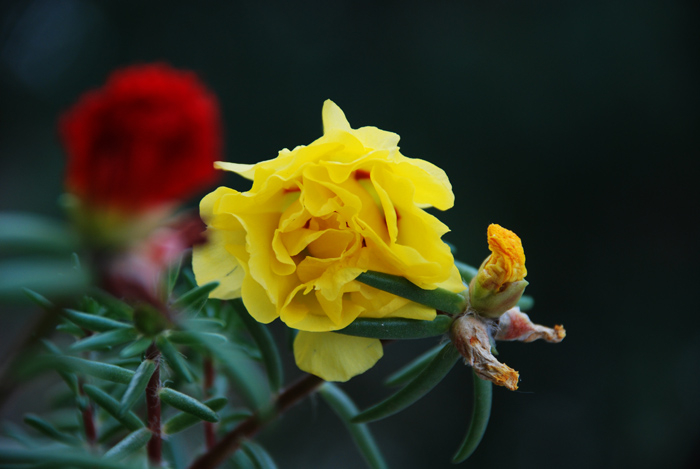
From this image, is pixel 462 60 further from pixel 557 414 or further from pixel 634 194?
pixel 557 414

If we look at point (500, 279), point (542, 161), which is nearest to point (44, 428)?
point (500, 279)

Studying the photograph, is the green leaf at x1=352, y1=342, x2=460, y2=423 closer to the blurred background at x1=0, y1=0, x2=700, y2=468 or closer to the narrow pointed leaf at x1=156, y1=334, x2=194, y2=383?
the narrow pointed leaf at x1=156, y1=334, x2=194, y2=383

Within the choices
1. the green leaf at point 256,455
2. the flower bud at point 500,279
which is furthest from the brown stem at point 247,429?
the flower bud at point 500,279

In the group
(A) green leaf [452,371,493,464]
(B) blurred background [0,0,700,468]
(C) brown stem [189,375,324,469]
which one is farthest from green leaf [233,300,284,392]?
(B) blurred background [0,0,700,468]

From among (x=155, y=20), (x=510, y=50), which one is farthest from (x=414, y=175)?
(x=155, y=20)

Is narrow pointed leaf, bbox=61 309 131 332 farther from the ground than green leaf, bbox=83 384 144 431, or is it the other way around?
narrow pointed leaf, bbox=61 309 131 332
